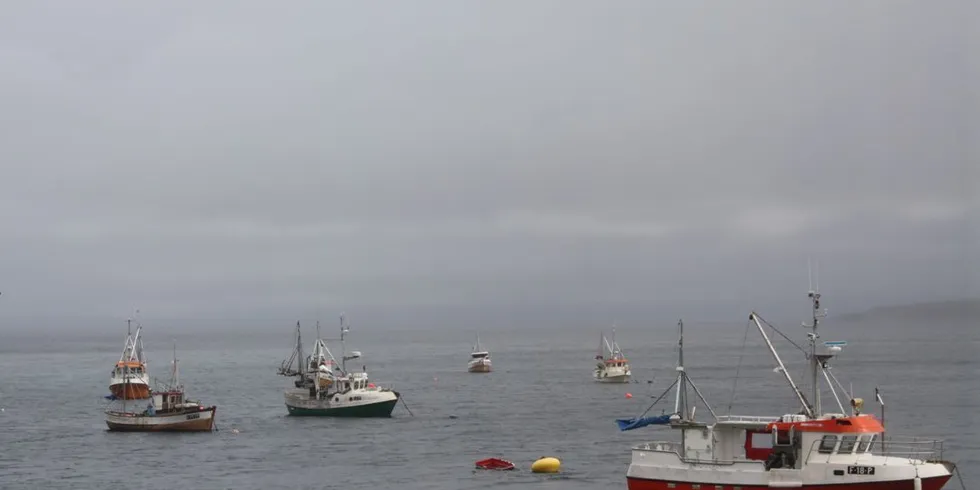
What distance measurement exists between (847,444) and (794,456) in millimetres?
2787

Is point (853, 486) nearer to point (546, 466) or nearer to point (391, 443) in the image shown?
point (546, 466)

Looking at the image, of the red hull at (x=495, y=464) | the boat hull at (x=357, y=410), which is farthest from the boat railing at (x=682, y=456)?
the boat hull at (x=357, y=410)

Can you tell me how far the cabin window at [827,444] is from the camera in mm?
62156

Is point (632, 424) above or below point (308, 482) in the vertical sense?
above

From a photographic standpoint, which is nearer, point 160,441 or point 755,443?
point 755,443

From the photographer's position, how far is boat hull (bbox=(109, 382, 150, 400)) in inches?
7333

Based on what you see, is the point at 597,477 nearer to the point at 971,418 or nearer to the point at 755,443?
the point at 755,443

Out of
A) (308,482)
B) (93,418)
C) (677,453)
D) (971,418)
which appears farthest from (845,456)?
(93,418)

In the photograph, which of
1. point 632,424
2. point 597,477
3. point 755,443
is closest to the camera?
point 755,443

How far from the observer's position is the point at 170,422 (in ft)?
405

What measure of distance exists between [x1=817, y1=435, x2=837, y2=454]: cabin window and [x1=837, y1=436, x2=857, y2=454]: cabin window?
358 mm

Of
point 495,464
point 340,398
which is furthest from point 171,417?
point 495,464

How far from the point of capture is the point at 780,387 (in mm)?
191625

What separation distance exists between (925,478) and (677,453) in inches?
512
